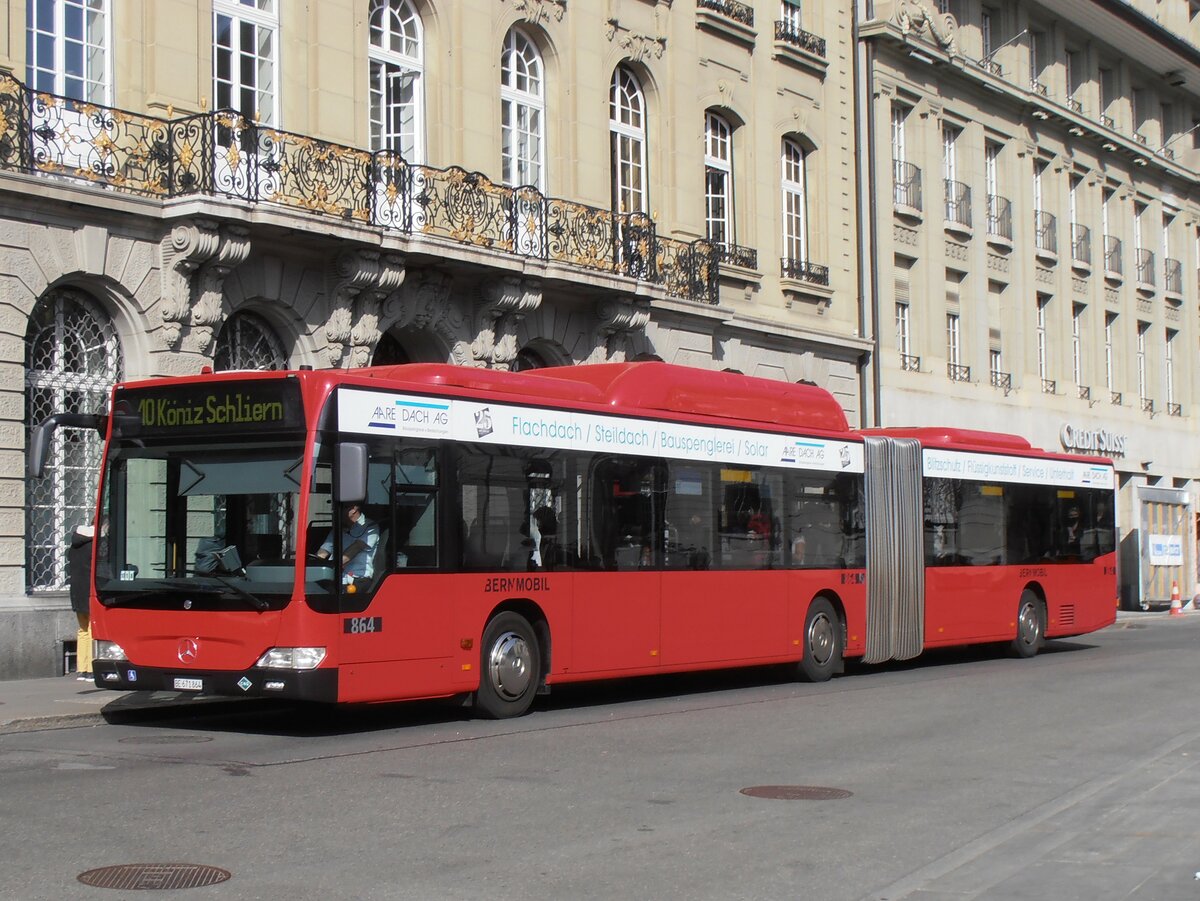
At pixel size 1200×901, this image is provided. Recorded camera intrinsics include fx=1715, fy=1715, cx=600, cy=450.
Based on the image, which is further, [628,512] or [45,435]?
[628,512]

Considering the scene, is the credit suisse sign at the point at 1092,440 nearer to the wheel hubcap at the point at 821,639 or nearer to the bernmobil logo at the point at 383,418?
the wheel hubcap at the point at 821,639

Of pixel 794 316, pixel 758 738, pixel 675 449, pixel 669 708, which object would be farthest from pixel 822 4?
pixel 758 738

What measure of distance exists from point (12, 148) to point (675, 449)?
748 centimetres

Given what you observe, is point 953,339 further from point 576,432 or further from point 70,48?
point 576,432

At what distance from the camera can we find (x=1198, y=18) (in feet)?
169

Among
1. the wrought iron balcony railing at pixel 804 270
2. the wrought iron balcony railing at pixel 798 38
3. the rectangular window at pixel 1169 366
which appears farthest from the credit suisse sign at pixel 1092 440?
the wrought iron balcony railing at pixel 798 38

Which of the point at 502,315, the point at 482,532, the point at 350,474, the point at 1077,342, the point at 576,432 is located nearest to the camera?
the point at 350,474

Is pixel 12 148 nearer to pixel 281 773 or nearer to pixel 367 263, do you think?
pixel 367 263

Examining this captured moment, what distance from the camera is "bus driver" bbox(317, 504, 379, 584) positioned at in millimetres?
12992

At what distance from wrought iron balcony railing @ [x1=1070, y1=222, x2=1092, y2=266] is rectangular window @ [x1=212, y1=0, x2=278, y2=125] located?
27119mm

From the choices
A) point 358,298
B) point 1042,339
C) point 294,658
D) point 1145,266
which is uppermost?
point 1145,266

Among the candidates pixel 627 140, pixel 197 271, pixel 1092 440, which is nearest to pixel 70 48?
pixel 197 271

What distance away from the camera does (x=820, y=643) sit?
19641 mm

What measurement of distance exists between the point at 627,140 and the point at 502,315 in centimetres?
559
